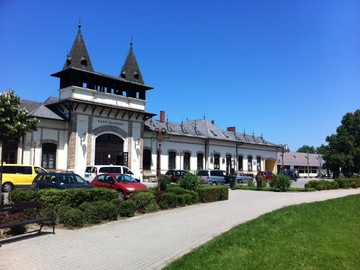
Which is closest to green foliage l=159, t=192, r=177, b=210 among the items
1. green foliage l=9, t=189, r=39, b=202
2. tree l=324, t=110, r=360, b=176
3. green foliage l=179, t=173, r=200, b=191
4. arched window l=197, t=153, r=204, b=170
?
green foliage l=179, t=173, r=200, b=191

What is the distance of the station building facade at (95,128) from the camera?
97.1 ft

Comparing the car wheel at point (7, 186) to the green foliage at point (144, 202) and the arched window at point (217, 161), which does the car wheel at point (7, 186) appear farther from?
the arched window at point (217, 161)

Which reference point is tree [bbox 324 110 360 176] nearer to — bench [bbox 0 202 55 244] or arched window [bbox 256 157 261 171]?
arched window [bbox 256 157 261 171]

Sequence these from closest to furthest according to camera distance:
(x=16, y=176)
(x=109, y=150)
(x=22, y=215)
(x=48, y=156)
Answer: (x=22, y=215) → (x=16, y=176) → (x=48, y=156) → (x=109, y=150)

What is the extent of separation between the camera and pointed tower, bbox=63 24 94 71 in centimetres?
3175

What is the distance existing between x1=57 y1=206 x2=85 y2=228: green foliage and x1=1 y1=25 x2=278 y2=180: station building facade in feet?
45.2

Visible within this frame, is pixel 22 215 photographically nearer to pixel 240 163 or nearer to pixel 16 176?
pixel 16 176

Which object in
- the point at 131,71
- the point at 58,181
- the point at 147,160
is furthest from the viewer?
the point at 147,160

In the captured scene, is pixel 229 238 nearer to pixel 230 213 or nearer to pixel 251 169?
pixel 230 213

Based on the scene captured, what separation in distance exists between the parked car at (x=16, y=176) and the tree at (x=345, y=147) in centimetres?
5421

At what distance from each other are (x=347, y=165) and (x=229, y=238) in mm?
59994

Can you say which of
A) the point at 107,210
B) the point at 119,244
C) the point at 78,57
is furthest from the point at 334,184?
the point at 119,244

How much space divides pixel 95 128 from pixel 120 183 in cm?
1419

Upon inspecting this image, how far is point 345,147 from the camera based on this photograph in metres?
63.5
